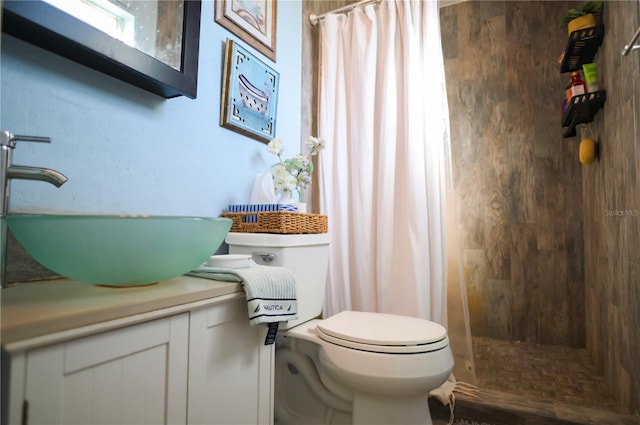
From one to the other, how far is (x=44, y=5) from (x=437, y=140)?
1488mm

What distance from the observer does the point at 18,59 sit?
0.80m

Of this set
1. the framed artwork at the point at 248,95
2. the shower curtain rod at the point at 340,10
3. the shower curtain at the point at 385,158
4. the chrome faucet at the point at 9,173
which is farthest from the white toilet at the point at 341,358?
the shower curtain rod at the point at 340,10

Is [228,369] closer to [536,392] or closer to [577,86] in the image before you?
[536,392]

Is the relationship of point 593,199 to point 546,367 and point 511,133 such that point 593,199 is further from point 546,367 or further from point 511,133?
point 546,367

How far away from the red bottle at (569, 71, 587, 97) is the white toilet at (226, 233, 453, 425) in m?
1.43

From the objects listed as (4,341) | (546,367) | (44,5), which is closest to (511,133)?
(546,367)

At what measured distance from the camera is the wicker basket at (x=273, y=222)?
4.05ft

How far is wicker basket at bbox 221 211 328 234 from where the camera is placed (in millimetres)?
1233

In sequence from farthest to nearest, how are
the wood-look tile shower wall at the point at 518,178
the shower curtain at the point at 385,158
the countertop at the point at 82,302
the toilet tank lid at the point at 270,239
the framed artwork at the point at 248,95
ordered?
the wood-look tile shower wall at the point at 518,178, the shower curtain at the point at 385,158, the framed artwork at the point at 248,95, the toilet tank lid at the point at 270,239, the countertop at the point at 82,302

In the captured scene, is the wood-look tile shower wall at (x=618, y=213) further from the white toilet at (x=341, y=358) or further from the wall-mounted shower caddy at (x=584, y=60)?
the white toilet at (x=341, y=358)

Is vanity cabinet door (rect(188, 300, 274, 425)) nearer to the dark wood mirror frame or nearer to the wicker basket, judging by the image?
the wicker basket

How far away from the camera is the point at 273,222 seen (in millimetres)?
1238

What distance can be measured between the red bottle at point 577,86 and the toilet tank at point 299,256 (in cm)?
147

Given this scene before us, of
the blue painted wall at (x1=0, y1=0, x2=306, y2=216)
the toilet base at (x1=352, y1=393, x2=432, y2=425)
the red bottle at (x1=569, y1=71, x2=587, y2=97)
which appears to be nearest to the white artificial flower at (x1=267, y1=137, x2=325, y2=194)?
the blue painted wall at (x1=0, y1=0, x2=306, y2=216)
